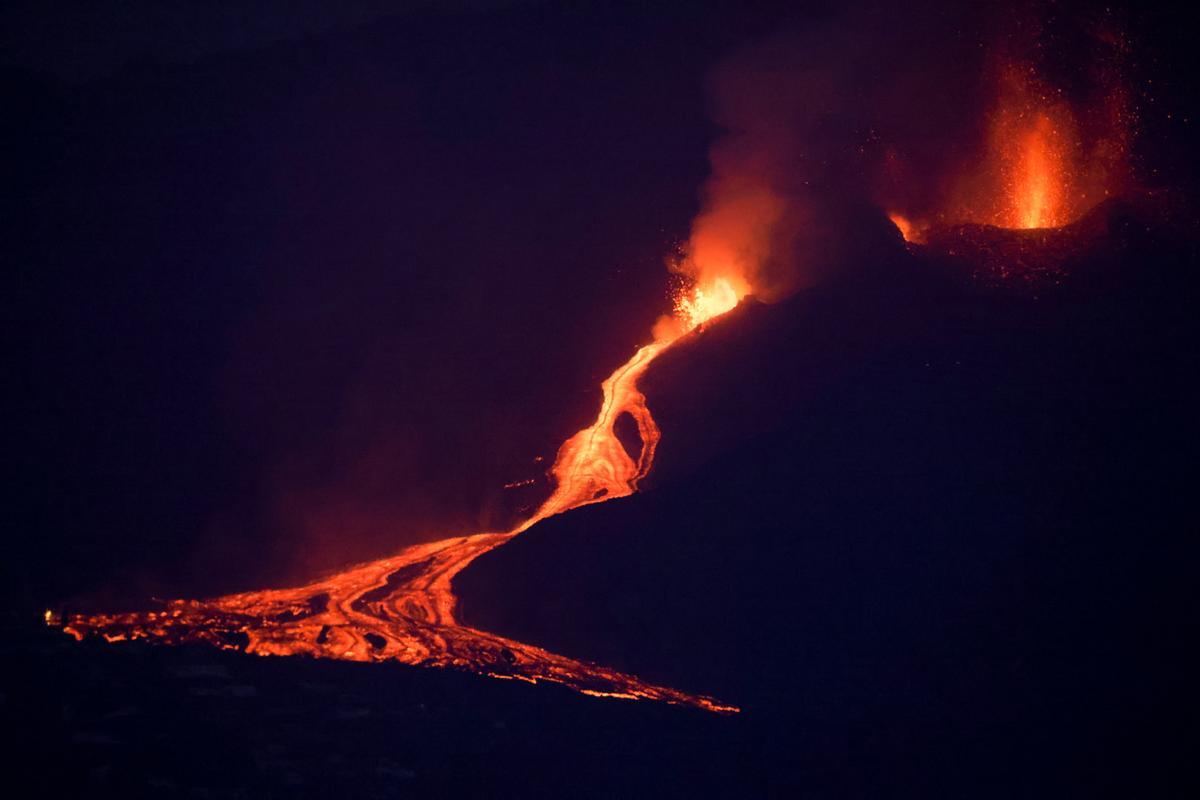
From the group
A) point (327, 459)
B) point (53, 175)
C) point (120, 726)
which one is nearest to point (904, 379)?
point (327, 459)

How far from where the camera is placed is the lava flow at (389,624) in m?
11.0

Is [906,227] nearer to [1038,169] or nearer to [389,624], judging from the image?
[1038,169]

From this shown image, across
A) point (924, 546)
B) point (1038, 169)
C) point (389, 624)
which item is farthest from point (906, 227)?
point (389, 624)

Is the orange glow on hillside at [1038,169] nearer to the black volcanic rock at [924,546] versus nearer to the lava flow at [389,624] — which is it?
the black volcanic rock at [924,546]

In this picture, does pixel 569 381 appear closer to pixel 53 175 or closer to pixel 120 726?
pixel 120 726

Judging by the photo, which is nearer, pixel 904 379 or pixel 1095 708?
pixel 1095 708

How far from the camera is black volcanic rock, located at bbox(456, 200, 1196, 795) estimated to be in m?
10.3

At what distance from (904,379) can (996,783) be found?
8320 millimetres

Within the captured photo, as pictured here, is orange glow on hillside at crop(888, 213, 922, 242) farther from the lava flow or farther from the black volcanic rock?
the lava flow

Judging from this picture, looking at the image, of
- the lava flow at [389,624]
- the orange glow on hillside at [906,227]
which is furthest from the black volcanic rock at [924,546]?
the orange glow on hillside at [906,227]

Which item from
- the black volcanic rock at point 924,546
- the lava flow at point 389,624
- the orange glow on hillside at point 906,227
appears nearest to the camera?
the black volcanic rock at point 924,546

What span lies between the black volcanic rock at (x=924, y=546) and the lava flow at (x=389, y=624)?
16.5 inches

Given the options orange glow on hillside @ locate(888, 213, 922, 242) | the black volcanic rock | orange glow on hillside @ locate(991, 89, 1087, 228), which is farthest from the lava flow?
orange glow on hillside @ locate(991, 89, 1087, 228)

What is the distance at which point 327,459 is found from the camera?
56.5 ft
